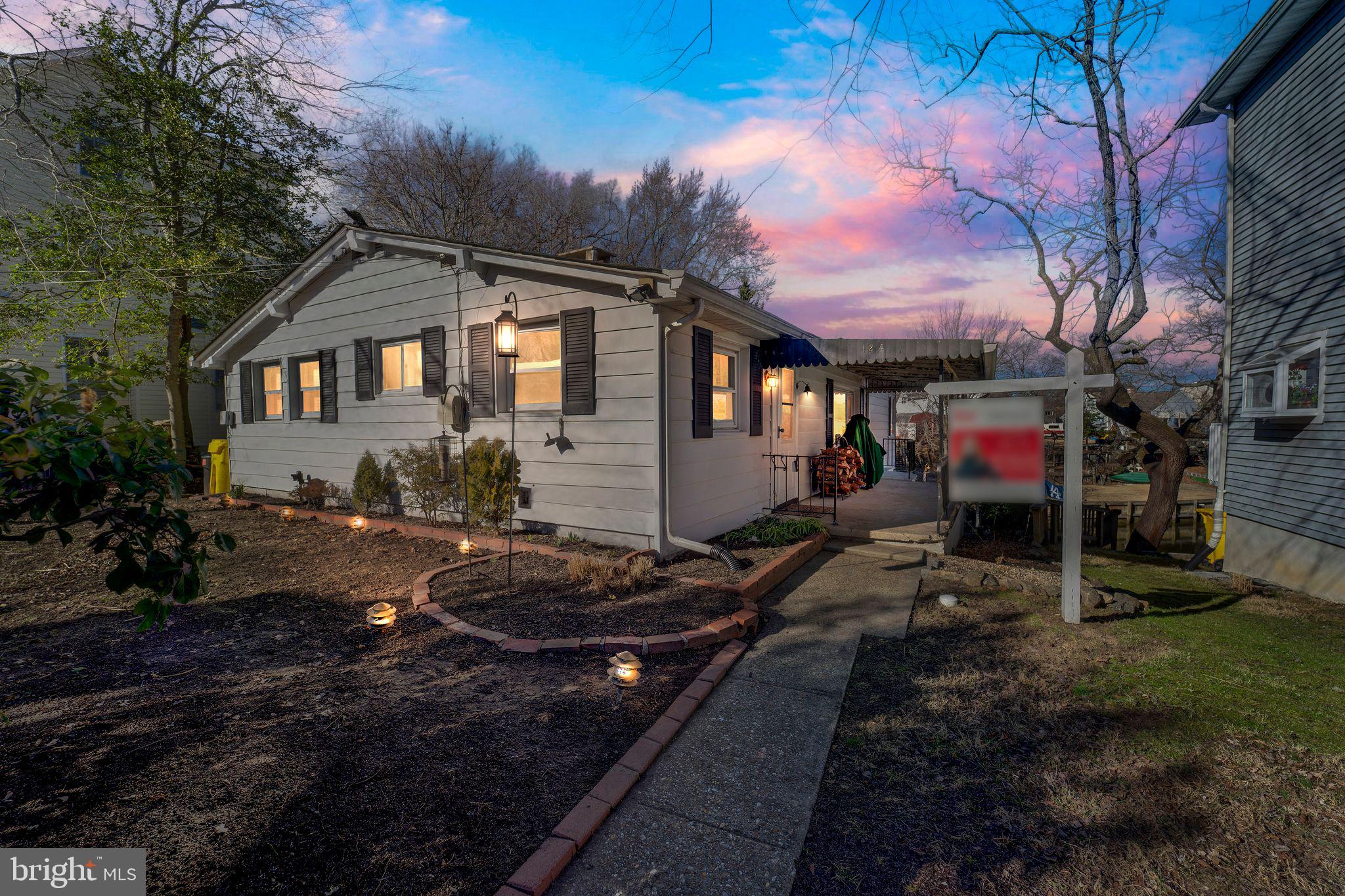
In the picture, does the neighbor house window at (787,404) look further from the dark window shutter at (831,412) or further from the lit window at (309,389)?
the lit window at (309,389)

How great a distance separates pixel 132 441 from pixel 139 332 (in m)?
14.3

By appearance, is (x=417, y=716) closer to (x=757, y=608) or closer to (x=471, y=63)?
(x=757, y=608)

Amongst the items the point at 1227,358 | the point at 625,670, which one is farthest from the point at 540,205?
the point at 625,670

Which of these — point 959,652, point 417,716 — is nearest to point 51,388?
point 417,716

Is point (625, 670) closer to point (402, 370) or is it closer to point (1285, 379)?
point (402, 370)

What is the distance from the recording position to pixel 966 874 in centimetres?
216

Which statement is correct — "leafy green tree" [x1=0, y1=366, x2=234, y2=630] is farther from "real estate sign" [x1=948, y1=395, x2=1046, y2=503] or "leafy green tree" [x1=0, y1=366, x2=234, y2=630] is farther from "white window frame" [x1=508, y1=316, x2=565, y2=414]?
"white window frame" [x1=508, y1=316, x2=565, y2=414]

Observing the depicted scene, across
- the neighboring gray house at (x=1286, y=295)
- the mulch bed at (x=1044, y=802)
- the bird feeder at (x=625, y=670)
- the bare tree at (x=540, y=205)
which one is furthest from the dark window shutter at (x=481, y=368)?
the neighboring gray house at (x=1286, y=295)

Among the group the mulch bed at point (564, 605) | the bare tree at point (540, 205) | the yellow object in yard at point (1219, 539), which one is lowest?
the yellow object in yard at point (1219, 539)

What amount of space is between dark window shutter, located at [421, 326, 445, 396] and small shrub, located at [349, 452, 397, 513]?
1585mm

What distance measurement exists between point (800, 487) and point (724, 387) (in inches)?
132

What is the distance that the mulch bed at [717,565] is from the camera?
5488mm

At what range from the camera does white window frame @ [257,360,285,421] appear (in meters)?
10.2

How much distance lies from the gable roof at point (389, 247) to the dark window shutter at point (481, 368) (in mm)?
831
